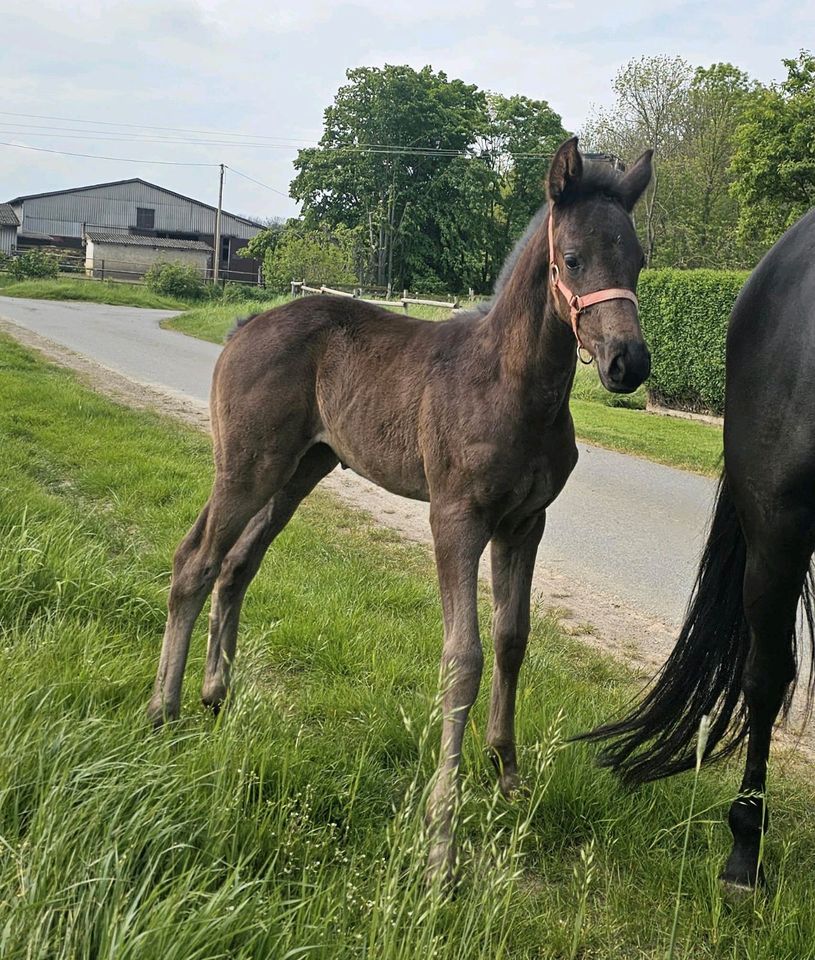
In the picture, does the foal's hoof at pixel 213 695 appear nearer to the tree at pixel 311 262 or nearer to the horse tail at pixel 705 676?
the horse tail at pixel 705 676

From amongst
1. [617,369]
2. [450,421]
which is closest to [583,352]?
[617,369]

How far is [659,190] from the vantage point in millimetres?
35938

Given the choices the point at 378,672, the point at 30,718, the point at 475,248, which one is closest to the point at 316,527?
the point at 378,672

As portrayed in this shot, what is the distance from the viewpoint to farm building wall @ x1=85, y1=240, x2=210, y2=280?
181ft

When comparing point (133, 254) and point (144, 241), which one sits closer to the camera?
point (133, 254)

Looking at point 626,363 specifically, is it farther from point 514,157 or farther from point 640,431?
point 514,157

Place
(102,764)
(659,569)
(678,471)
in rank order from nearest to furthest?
(102,764) < (659,569) < (678,471)

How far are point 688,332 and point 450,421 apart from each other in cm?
1537

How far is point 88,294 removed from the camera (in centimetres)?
3888

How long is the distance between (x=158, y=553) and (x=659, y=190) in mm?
35248

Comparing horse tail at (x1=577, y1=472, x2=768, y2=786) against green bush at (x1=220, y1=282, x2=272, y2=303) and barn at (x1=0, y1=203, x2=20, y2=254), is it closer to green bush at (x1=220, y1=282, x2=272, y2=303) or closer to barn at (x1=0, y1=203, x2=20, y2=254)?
green bush at (x1=220, y1=282, x2=272, y2=303)

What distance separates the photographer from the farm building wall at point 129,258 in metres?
55.1

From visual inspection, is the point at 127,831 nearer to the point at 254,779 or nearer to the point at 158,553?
the point at 254,779

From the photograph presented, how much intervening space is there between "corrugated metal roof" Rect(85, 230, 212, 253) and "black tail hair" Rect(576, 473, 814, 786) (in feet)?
199
